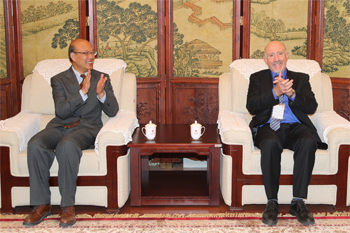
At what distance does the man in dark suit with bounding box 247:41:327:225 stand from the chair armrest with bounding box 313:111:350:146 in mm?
86

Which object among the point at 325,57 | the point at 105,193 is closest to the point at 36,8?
the point at 105,193

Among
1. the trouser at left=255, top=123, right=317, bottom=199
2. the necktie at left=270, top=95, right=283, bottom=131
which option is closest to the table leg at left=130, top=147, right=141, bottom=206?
the trouser at left=255, top=123, right=317, bottom=199

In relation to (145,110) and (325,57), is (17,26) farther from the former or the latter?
(325,57)

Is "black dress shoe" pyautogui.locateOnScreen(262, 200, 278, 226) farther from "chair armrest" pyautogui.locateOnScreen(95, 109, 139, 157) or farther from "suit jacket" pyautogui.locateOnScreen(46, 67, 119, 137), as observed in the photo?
"suit jacket" pyautogui.locateOnScreen(46, 67, 119, 137)

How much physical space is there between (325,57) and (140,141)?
226cm

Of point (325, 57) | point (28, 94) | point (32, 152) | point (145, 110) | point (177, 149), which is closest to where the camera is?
point (32, 152)

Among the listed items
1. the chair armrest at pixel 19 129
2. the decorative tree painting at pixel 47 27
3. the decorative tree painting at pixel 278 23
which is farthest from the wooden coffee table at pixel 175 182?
the decorative tree painting at pixel 47 27

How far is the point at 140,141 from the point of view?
297 centimetres

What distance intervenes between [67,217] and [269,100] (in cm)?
170

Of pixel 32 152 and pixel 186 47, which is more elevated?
pixel 186 47

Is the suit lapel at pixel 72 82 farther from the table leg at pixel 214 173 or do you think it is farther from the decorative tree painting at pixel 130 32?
the table leg at pixel 214 173

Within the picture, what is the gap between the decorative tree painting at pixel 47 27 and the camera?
402cm

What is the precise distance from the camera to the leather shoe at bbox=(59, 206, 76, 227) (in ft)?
8.59

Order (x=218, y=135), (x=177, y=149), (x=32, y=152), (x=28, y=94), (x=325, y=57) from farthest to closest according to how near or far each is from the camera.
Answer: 1. (x=325, y=57)
2. (x=28, y=94)
3. (x=218, y=135)
4. (x=177, y=149)
5. (x=32, y=152)
